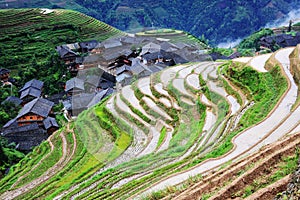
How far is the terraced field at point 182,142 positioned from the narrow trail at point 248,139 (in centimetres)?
3

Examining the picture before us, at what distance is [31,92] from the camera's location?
97.1ft

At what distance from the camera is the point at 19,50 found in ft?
126

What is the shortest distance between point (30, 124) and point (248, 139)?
59.5ft

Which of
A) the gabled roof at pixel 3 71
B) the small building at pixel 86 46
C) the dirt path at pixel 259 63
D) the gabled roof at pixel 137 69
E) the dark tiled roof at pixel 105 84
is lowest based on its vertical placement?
the gabled roof at pixel 3 71

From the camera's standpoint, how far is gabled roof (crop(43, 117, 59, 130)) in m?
23.7

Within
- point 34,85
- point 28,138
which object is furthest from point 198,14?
point 28,138

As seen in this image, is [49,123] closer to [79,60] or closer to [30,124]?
[30,124]

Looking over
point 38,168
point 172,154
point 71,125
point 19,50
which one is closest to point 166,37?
point 19,50

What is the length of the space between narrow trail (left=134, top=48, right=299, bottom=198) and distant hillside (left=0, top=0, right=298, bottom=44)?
67.0 m

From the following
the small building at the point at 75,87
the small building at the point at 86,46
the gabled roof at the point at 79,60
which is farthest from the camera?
the small building at the point at 86,46

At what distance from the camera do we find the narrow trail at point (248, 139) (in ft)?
26.7

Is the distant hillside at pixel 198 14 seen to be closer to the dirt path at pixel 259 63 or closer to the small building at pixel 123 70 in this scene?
the small building at pixel 123 70

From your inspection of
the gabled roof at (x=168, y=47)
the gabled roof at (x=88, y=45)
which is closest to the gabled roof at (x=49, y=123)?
the gabled roof at (x=168, y=47)

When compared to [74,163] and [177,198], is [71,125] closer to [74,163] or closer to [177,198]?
[74,163]
